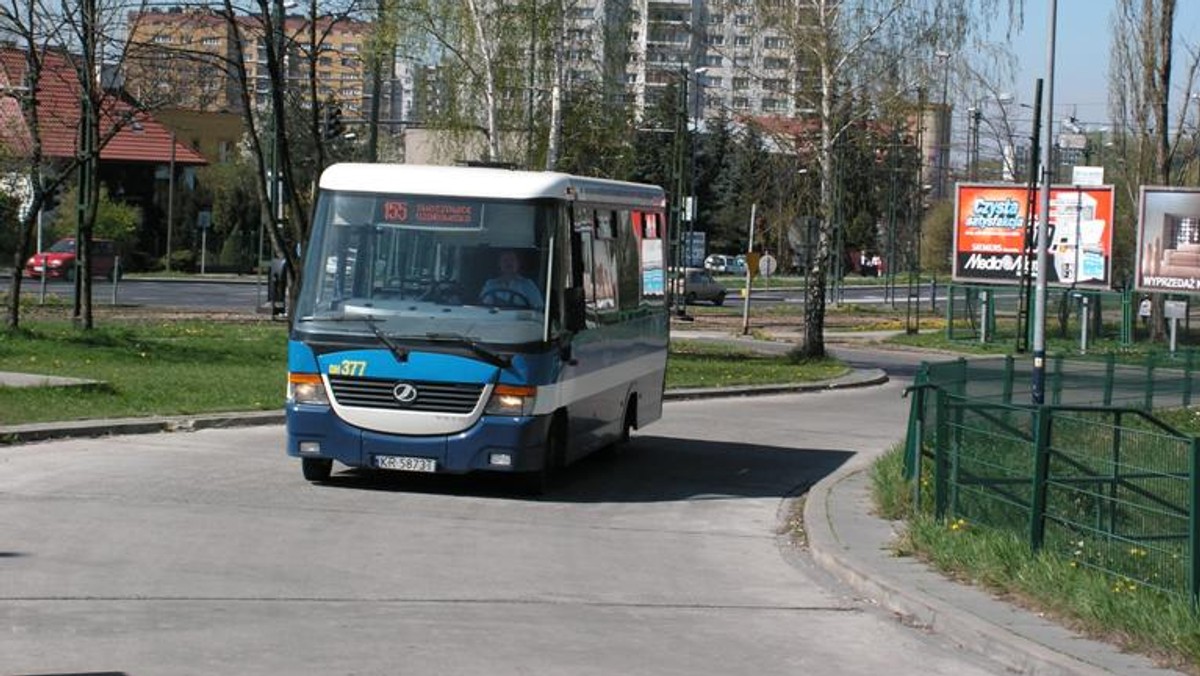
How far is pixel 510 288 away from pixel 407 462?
171cm

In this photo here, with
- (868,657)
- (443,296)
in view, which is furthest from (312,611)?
(443,296)

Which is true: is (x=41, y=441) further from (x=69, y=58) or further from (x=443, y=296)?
(x=69, y=58)

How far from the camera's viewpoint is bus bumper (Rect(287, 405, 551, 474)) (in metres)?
14.8

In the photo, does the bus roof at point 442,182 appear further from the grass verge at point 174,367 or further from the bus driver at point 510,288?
the grass verge at point 174,367

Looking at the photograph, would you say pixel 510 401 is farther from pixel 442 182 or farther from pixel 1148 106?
pixel 1148 106

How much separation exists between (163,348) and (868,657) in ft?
69.1

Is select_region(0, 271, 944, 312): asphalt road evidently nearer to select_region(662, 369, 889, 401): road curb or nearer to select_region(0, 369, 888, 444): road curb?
select_region(662, 369, 889, 401): road curb

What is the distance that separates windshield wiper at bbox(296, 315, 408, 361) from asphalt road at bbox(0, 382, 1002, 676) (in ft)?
4.07

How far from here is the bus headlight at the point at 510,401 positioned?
1484 centimetres

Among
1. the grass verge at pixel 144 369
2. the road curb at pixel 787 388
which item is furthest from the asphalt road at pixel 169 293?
the road curb at pixel 787 388

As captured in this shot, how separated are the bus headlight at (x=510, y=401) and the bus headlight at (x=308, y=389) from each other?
138cm

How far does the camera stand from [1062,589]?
33.8 ft

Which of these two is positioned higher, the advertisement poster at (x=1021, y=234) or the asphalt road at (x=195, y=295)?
the advertisement poster at (x=1021, y=234)

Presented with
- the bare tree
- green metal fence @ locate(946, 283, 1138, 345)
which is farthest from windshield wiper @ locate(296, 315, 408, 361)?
green metal fence @ locate(946, 283, 1138, 345)
